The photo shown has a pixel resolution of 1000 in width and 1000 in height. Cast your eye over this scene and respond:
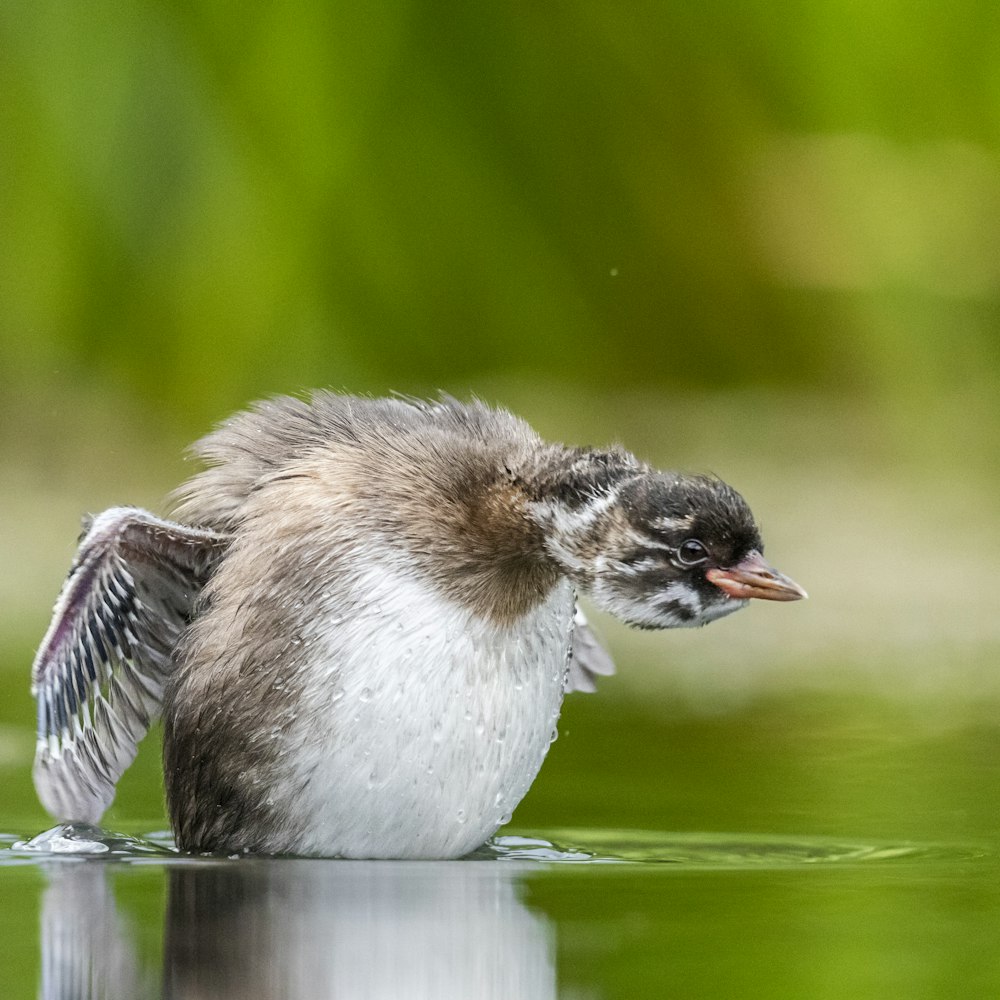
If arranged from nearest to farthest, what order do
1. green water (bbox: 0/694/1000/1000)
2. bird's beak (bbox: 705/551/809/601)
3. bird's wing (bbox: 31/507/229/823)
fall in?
green water (bbox: 0/694/1000/1000) → bird's beak (bbox: 705/551/809/601) → bird's wing (bbox: 31/507/229/823)

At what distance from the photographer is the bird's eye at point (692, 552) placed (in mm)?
6364

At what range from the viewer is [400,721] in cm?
664

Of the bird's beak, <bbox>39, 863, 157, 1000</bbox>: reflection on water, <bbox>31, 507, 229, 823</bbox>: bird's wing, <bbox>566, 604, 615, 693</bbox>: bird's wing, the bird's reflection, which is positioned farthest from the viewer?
<bbox>566, 604, 615, 693</bbox>: bird's wing

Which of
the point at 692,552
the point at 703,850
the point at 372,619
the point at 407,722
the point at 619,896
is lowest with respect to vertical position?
the point at 619,896

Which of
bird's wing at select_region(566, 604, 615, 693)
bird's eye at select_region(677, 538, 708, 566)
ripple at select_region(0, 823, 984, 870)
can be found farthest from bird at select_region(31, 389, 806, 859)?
bird's wing at select_region(566, 604, 615, 693)

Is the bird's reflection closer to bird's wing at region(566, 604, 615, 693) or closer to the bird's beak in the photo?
the bird's beak

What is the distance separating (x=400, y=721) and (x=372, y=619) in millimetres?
308

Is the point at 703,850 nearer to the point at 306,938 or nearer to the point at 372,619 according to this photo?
the point at 372,619

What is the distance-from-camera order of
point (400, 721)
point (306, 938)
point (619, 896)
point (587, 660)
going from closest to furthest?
point (306, 938) → point (619, 896) → point (400, 721) → point (587, 660)

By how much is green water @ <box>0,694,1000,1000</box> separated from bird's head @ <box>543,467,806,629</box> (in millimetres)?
732

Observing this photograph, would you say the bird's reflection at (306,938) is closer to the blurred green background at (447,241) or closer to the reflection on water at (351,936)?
the reflection on water at (351,936)

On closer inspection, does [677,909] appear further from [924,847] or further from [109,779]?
[109,779]

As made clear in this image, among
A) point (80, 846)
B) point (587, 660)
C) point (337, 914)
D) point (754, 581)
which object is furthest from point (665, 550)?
point (587, 660)

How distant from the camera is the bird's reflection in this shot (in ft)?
15.4
